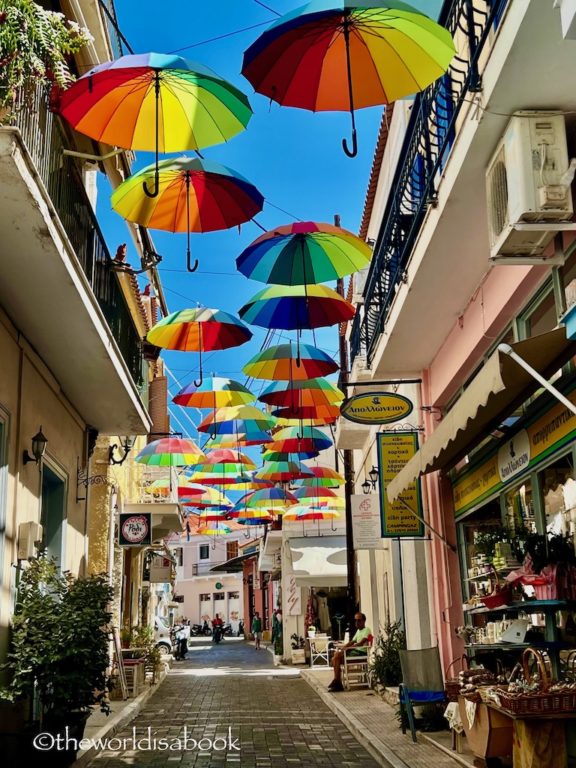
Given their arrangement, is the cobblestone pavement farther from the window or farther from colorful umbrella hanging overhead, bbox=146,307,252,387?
colorful umbrella hanging overhead, bbox=146,307,252,387

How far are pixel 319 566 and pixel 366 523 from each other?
10737 mm

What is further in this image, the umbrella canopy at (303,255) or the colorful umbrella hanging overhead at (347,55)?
the umbrella canopy at (303,255)

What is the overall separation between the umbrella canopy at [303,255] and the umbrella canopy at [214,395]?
6572 millimetres

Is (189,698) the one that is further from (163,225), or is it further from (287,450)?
(163,225)

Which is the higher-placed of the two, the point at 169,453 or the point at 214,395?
the point at 214,395

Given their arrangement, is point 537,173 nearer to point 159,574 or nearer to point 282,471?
point 282,471

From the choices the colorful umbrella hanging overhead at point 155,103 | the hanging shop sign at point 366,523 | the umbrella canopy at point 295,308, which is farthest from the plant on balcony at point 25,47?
the hanging shop sign at point 366,523

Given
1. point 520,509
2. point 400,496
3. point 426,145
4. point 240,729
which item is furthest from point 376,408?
point 240,729

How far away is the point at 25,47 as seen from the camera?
7.25m

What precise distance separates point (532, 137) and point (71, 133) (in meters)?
8.04

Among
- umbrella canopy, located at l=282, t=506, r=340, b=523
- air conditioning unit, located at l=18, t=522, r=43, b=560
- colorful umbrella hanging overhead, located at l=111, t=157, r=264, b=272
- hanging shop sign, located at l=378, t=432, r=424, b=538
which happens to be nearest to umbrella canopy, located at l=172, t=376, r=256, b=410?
hanging shop sign, located at l=378, t=432, r=424, b=538

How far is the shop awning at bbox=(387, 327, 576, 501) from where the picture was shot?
6930mm

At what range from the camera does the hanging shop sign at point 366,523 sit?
18500 mm

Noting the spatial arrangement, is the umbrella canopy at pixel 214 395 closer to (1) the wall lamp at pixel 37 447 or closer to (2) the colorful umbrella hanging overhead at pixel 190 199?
(1) the wall lamp at pixel 37 447
